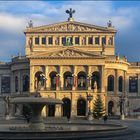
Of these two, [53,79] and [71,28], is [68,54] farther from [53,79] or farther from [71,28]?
[71,28]

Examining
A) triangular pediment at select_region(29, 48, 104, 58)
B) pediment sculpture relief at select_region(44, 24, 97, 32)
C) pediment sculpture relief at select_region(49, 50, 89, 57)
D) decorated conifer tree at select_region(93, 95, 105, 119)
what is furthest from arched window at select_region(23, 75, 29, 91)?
decorated conifer tree at select_region(93, 95, 105, 119)

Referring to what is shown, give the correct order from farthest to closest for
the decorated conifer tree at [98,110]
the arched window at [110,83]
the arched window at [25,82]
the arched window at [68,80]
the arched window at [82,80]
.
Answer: the arched window at [25,82], the arched window at [110,83], the arched window at [82,80], the arched window at [68,80], the decorated conifer tree at [98,110]

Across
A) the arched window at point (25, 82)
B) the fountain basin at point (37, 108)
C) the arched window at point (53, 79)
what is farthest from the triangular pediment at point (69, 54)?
the fountain basin at point (37, 108)

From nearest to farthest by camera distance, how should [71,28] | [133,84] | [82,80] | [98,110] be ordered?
[98,110] → [82,80] → [71,28] → [133,84]

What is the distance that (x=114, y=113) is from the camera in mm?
110312

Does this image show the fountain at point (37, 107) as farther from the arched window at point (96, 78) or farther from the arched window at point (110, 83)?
the arched window at point (110, 83)

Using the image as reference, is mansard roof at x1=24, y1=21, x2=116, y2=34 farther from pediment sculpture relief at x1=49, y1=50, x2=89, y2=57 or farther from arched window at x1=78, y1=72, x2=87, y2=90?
arched window at x1=78, y1=72, x2=87, y2=90

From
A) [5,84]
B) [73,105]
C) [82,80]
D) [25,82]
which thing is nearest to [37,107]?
[73,105]

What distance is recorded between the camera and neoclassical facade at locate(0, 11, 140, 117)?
351 ft

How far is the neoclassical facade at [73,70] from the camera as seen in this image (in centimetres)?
10694

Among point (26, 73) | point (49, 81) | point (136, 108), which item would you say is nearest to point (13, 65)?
point (26, 73)

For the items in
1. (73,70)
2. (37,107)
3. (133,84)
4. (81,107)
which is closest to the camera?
(37,107)

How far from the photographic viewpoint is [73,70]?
10806cm

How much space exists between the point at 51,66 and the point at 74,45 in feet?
36.7
